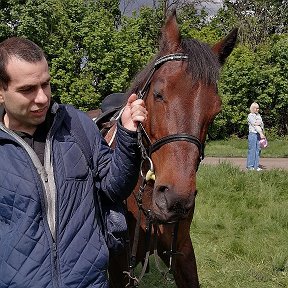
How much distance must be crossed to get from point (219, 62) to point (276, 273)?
3159 millimetres

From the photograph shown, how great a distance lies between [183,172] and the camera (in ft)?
7.97

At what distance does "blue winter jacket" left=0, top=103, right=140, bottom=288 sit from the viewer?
209 centimetres

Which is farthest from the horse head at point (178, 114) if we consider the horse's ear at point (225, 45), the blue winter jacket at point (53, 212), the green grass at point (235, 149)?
the green grass at point (235, 149)

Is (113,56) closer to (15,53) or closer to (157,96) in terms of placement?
(157,96)

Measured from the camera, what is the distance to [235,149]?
59.4 ft

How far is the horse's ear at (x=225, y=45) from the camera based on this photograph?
306 centimetres

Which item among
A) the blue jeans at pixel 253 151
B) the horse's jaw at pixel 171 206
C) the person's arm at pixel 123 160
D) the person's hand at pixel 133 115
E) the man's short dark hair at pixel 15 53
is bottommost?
the blue jeans at pixel 253 151

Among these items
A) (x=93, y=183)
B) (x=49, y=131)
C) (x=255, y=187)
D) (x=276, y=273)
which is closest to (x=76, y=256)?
(x=93, y=183)

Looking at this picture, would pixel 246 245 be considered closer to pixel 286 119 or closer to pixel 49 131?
pixel 49 131

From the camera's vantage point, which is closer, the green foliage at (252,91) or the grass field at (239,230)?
the grass field at (239,230)

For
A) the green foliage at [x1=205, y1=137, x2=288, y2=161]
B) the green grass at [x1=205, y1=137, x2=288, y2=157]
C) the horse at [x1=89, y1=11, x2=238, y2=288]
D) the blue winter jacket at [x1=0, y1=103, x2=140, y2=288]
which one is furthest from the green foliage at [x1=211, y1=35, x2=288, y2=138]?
the blue winter jacket at [x1=0, y1=103, x2=140, y2=288]

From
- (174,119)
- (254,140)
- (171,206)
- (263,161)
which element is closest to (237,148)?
(263,161)

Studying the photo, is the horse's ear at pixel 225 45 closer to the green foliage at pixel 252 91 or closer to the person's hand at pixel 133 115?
the person's hand at pixel 133 115

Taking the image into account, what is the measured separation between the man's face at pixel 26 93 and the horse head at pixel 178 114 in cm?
69
